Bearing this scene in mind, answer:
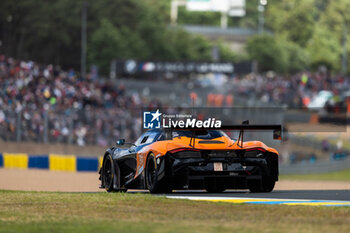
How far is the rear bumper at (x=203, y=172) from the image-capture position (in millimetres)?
13148

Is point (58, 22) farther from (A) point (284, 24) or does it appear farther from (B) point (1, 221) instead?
(A) point (284, 24)

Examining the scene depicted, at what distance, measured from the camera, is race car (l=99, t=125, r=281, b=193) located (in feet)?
43.2

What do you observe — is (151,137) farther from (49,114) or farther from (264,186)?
(49,114)

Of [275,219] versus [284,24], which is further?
[284,24]

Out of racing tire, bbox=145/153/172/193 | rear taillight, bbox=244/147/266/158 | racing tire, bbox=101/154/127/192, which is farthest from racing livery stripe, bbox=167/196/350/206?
racing tire, bbox=101/154/127/192

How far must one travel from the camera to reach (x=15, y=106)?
32156 mm

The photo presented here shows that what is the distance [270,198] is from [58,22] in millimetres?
54936

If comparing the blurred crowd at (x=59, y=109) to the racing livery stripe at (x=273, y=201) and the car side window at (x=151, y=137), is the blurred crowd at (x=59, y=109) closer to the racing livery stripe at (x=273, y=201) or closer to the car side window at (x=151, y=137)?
the car side window at (x=151, y=137)

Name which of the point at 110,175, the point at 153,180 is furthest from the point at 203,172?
the point at 110,175

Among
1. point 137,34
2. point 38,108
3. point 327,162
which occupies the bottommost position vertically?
point 327,162

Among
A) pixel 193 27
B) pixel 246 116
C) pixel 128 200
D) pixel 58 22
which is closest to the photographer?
pixel 128 200

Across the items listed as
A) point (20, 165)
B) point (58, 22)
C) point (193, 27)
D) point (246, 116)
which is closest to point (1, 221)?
point (20, 165)

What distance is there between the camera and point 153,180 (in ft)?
44.3

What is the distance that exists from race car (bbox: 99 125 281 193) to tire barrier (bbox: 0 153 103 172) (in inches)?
694
